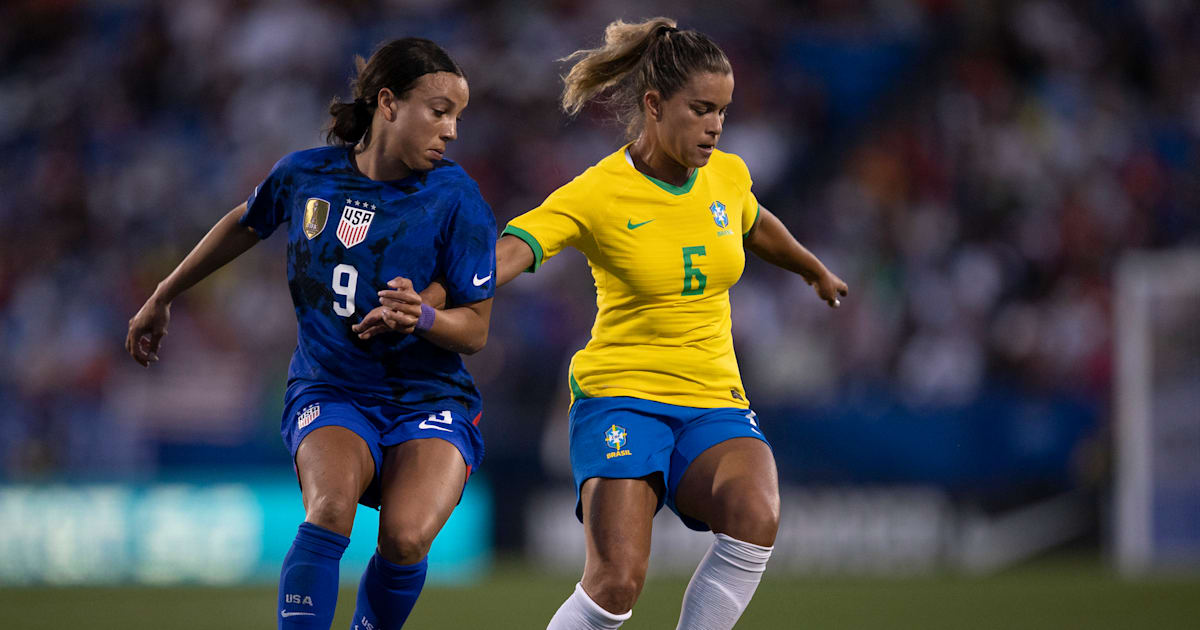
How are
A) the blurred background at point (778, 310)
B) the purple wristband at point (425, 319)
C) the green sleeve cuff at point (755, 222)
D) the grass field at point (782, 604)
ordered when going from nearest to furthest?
the purple wristband at point (425, 319), the green sleeve cuff at point (755, 222), the grass field at point (782, 604), the blurred background at point (778, 310)

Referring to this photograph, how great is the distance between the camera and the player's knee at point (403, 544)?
4570 millimetres

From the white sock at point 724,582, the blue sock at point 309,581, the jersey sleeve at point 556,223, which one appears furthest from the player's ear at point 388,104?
the white sock at point 724,582

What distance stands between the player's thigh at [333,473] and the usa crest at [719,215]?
146 centimetres

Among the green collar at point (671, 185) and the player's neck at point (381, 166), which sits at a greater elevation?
the green collar at point (671, 185)

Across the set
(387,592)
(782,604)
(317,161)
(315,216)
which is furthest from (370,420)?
(782,604)

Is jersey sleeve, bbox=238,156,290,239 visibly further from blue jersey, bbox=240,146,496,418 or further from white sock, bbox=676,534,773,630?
white sock, bbox=676,534,773,630

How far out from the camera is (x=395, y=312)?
4.38 meters

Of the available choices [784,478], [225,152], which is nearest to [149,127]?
[225,152]

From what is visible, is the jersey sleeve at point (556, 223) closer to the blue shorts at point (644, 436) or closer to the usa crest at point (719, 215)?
the usa crest at point (719, 215)

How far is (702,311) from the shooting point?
5.10m

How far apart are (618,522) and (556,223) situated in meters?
1.04

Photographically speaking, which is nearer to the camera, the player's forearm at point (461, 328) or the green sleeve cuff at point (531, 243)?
the player's forearm at point (461, 328)

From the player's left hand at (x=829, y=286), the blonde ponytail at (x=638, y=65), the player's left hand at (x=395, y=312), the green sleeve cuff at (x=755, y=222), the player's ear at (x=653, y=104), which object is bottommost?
the player's left hand at (x=395, y=312)

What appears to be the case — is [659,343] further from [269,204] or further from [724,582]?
[269,204]
